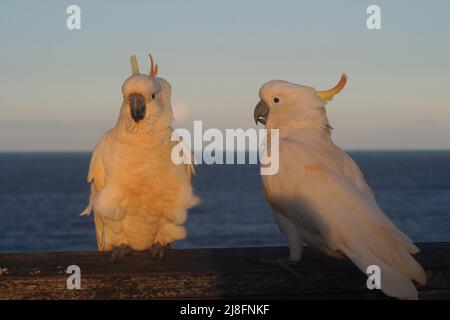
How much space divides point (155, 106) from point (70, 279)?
1680 mm

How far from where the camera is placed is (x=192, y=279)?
2.77m

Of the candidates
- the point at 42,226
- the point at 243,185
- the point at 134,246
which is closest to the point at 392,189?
the point at 243,185

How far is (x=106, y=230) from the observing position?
4441mm

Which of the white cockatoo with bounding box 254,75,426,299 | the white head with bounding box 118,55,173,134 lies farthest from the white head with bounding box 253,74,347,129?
the white head with bounding box 118,55,173,134

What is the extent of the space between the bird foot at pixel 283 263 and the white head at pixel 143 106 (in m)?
1.31

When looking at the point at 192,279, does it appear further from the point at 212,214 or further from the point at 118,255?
the point at 212,214

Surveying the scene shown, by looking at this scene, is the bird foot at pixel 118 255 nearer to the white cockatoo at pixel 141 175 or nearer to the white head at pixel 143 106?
the white cockatoo at pixel 141 175

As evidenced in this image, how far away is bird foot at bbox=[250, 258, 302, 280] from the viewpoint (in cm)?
283

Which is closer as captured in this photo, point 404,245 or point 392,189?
point 404,245

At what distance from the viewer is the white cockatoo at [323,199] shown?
3.17m

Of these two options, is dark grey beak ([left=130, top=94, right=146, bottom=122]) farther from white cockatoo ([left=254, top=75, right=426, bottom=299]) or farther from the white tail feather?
the white tail feather

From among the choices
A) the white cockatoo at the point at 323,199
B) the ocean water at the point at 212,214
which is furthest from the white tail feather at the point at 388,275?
the ocean water at the point at 212,214

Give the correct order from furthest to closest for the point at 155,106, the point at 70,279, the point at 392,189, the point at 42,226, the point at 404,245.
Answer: the point at 392,189, the point at 42,226, the point at 155,106, the point at 404,245, the point at 70,279

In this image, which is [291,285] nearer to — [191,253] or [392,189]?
[191,253]
